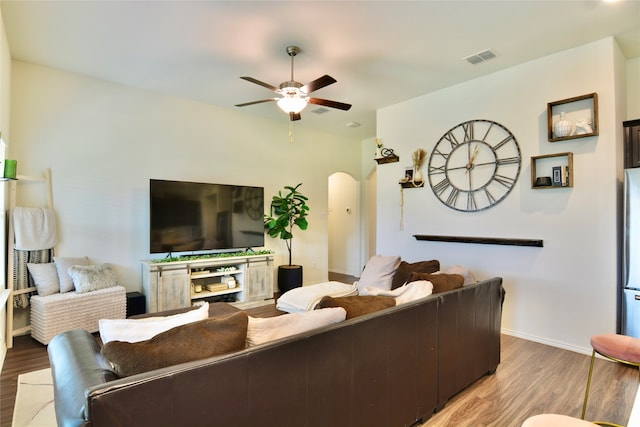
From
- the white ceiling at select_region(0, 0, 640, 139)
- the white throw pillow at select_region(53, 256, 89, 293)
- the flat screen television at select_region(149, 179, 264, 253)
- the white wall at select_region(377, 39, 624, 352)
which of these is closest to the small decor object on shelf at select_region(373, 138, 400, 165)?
the white wall at select_region(377, 39, 624, 352)

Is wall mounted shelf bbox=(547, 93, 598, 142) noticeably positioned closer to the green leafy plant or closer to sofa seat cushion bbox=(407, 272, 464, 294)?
sofa seat cushion bbox=(407, 272, 464, 294)

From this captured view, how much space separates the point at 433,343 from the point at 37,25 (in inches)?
164

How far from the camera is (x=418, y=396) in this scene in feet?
6.76

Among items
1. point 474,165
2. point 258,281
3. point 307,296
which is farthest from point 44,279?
point 474,165

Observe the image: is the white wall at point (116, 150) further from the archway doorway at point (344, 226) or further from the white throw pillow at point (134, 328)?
the white throw pillow at point (134, 328)

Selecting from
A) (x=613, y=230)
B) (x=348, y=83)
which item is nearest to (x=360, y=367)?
(x=613, y=230)

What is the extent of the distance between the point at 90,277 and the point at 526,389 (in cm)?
426

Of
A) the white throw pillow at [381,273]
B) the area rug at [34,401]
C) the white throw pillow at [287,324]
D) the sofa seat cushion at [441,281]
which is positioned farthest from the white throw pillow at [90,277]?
the sofa seat cushion at [441,281]

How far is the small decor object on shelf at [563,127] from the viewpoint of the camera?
10.9ft

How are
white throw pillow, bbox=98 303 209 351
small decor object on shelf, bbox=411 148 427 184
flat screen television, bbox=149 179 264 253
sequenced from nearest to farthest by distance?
white throw pillow, bbox=98 303 209 351, flat screen television, bbox=149 179 264 253, small decor object on shelf, bbox=411 148 427 184

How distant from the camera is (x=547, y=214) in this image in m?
3.56

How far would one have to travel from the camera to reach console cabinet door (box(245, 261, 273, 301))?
487 cm

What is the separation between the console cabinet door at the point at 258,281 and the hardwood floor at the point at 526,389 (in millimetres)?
2328

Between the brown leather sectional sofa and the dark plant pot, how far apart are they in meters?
3.24
